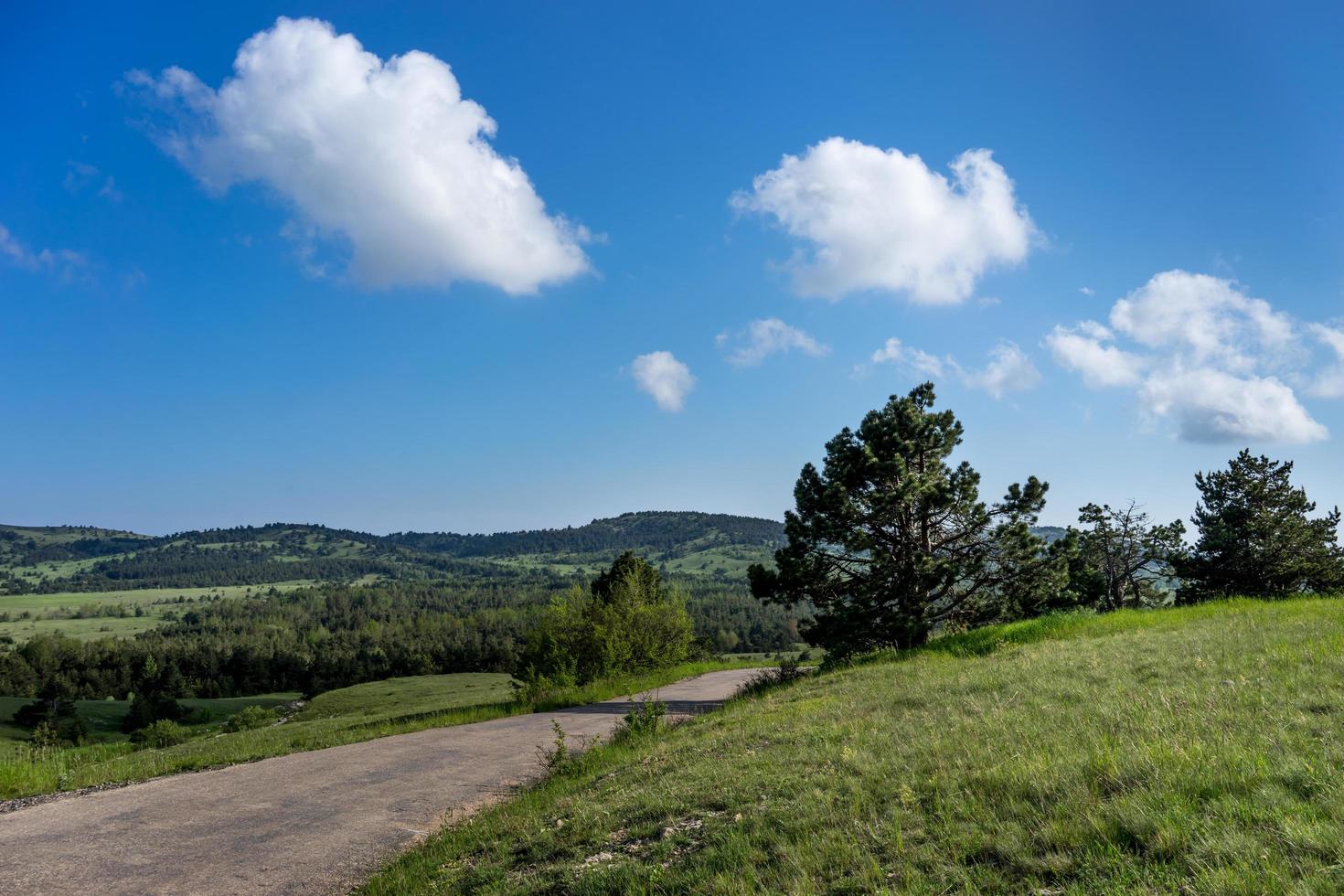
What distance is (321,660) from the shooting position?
14200 centimetres

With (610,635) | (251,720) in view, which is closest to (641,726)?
(610,635)

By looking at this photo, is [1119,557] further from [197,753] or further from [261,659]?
[261,659]

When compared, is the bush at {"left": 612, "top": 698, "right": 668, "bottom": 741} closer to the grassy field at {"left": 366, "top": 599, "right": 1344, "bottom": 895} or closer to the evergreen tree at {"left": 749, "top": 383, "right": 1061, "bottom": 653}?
the grassy field at {"left": 366, "top": 599, "right": 1344, "bottom": 895}

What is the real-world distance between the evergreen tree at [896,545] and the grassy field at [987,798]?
11.3 metres

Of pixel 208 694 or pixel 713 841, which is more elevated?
pixel 713 841

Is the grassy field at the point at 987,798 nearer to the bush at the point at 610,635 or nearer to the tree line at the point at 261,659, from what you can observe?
the bush at the point at 610,635

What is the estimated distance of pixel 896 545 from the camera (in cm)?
2381

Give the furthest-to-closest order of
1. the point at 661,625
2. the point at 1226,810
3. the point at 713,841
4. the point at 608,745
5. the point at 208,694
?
the point at 208,694 < the point at 661,625 < the point at 608,745 < the point at 713,841 < the point at 1226,810

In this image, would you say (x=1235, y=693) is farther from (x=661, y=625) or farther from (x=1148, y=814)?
(x=661, y=625)

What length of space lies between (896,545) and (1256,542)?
Result: 102 feet

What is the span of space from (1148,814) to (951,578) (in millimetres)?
19167

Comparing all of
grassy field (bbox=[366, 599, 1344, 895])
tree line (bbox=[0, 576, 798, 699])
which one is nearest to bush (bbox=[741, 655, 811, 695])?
grassy field (bbox=[366, 599, 1344, 895])

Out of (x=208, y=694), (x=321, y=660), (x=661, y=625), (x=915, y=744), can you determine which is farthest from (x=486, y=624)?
(x=915, y=744)

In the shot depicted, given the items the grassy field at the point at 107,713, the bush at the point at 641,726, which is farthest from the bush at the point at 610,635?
the grassy field at the point at 107,713
